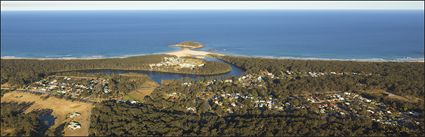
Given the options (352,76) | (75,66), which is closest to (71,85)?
(75,66)

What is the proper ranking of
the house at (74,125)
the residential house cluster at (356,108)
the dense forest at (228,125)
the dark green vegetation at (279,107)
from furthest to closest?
1. the residential house cluster at (356,108)
2. the house at (74,125)
3. the dark green vegetation at (279,107)
4. the dense forest at (228,125)

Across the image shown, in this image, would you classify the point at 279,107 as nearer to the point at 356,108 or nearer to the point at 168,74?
the point at 356,108

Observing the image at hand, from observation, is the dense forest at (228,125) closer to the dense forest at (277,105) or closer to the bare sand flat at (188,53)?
the dense forest at (277,105)

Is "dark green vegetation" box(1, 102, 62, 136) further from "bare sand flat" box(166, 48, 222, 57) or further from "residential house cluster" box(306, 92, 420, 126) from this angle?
"bare sand flat" box(166, 48, 222, 57)

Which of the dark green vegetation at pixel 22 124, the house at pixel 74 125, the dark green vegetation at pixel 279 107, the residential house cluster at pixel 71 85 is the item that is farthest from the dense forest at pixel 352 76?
the dark green vegetation at pixel 22 124

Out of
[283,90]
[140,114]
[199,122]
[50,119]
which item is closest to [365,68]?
[283,90]

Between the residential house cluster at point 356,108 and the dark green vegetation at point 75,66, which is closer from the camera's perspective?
the residential house cluster at point 356,108
